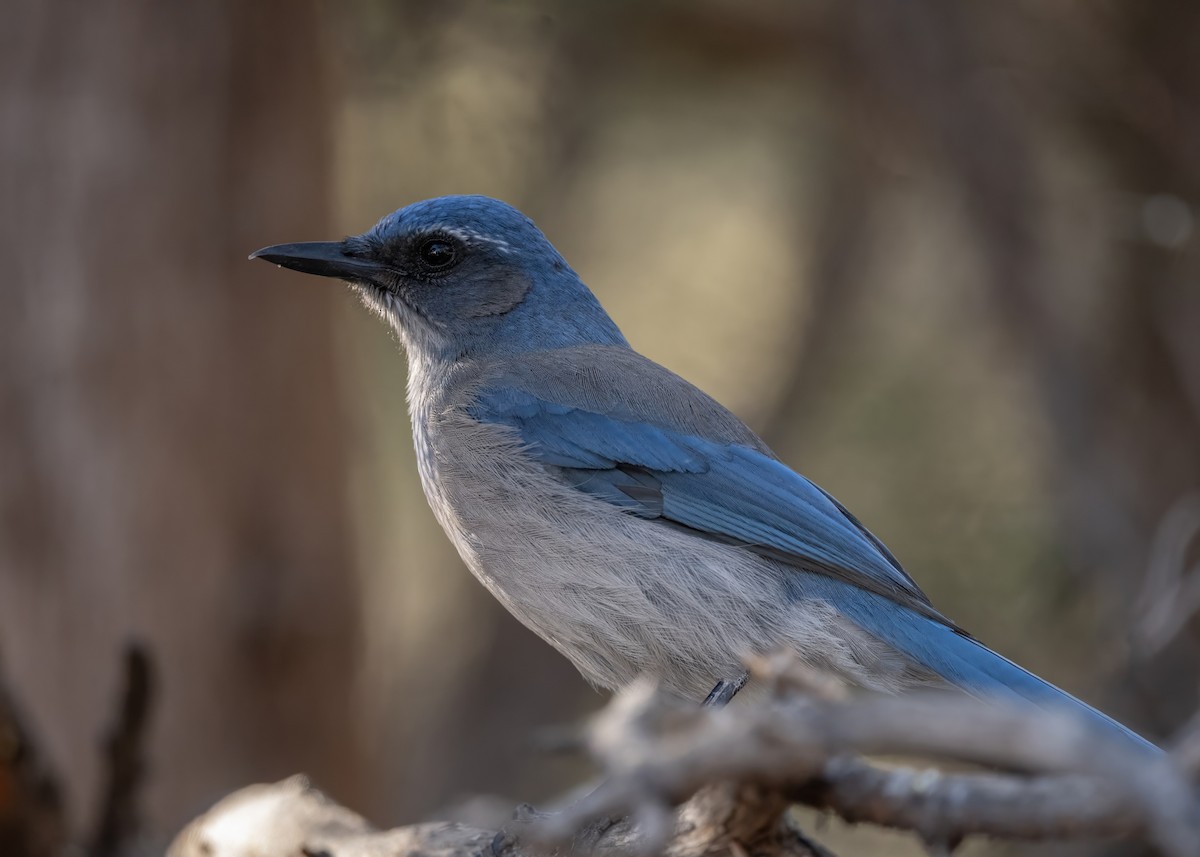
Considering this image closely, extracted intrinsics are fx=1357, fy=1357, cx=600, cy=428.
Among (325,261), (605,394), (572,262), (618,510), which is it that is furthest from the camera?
(572,262)

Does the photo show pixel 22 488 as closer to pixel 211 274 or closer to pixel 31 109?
pixel 211 274

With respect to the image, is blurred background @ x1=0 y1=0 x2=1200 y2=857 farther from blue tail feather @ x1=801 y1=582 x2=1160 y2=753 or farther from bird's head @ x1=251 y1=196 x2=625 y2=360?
bird's head @ x1=251 y1=196 x2=625 y2=360

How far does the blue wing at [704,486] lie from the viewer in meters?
3.87

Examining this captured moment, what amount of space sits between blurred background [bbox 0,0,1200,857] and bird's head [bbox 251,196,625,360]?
146cm

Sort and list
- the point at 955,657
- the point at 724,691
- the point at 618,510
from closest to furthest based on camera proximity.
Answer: the point at 955,657, the point at 724,691, the point at 618,510

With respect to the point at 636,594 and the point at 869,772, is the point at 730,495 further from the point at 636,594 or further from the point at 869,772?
the point at 869,772

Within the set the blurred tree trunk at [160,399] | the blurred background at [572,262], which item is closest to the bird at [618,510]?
the blurred background at [572,262]

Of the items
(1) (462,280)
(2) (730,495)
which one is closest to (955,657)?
(2) (730,495)

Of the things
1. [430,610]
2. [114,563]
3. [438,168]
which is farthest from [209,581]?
[430,610]

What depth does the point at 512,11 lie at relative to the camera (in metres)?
7.35

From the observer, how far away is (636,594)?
3.75m

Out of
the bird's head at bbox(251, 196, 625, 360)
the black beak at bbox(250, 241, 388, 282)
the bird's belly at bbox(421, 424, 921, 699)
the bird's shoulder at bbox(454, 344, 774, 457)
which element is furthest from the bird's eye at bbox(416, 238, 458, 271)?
the bird's belly at bbox(421, 424, 921, 699)

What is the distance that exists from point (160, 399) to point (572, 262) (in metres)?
3.29

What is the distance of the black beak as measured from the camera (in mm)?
4613
